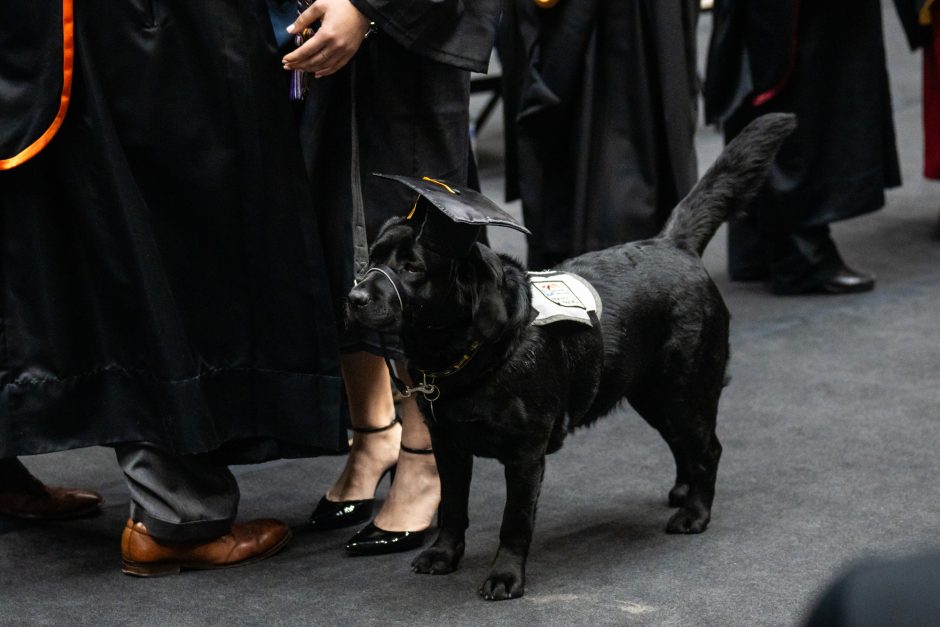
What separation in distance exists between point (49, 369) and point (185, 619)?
1.65 feet

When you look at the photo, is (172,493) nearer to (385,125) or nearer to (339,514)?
(339,514)

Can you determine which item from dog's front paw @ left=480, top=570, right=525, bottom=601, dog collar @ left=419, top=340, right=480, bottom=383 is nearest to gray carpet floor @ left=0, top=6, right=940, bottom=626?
dog's front paw @ left=480, top=570, right=525, bottom=601

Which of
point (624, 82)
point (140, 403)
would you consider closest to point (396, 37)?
point (140, 403)

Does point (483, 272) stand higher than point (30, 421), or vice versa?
point (483, 272)

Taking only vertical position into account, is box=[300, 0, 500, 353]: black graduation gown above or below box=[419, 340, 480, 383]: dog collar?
above

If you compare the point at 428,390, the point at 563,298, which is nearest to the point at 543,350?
the point at 563,298

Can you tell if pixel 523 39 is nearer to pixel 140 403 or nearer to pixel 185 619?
pixel 140 403

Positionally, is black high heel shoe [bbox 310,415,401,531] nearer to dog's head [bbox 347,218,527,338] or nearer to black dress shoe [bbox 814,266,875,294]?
dog's head [bbox 347,218,527,338]

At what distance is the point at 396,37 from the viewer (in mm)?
2240

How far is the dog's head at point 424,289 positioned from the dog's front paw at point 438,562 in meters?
0.48

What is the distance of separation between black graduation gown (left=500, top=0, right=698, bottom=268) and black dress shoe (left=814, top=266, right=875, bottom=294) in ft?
3.39

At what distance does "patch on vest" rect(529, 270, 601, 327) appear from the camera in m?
2.25

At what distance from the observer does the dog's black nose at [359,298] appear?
204 cm

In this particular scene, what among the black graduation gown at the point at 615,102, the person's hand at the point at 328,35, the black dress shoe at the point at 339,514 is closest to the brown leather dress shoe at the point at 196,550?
the black dress shoe at the point at 339,514
